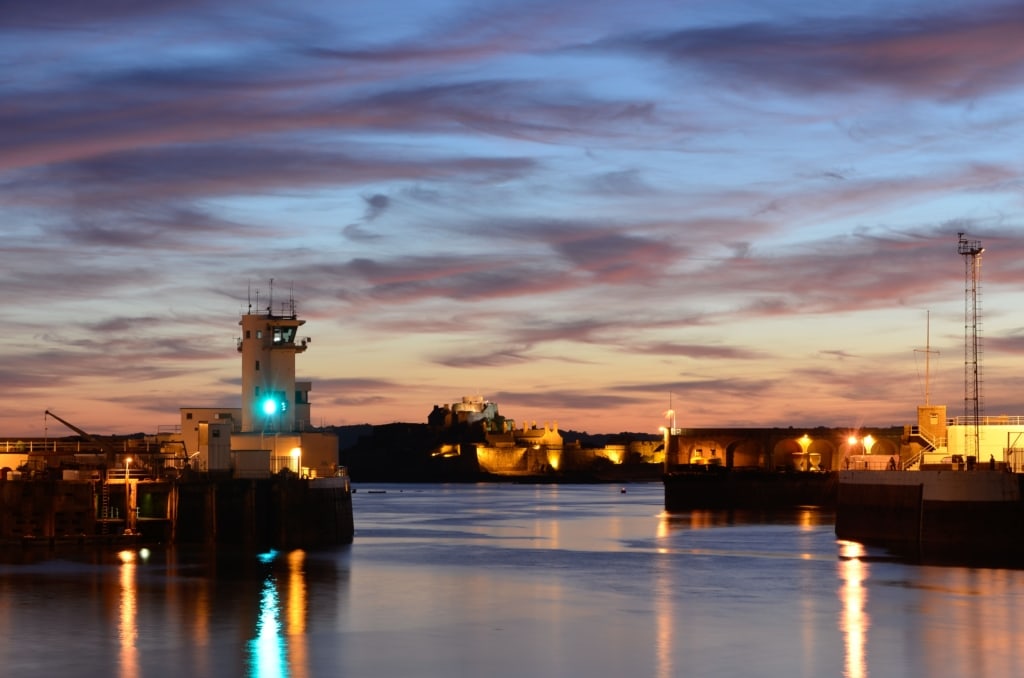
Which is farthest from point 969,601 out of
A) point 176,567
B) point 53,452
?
point 53,452

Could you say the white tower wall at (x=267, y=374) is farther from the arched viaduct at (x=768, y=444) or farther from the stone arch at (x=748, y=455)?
the stone arch at (x=748, y=455)

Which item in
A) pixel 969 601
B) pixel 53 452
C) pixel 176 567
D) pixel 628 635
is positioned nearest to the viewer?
pixel 628 635

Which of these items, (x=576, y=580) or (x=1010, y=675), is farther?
(x=576, y=580)

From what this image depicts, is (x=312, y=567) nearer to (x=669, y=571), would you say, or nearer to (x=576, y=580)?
(x=576, y=580)

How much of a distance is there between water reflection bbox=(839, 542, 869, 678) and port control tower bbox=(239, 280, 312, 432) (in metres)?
32.1

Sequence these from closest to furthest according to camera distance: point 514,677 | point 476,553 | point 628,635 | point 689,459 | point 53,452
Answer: point 514,677, point 628,635, point 53,452, point 476,553, point 689,459

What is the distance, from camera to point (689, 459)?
18062 cm

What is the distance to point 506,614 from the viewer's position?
55156 mm

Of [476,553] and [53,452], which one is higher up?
[53,452]

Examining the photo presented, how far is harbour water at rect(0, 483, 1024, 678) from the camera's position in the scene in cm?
4281

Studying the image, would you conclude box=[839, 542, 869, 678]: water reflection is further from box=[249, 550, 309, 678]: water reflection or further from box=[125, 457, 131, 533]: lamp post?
box=[125, 457, 131, 533]: lamp post

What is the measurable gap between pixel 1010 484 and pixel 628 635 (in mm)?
30230

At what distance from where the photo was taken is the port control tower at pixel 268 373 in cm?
8538

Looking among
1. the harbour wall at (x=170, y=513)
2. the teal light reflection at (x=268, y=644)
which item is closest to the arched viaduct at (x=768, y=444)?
the harbour wall at (x=170, y=513)
